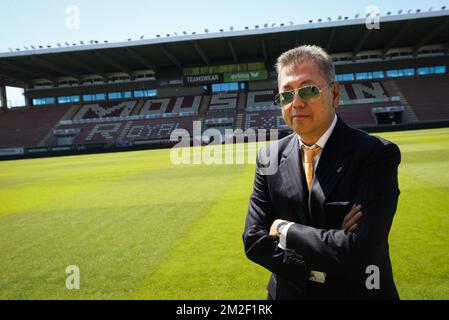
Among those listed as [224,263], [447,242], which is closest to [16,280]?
[224,263]

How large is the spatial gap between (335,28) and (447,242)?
37.0m

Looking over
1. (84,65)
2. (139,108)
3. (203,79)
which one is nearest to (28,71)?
(84,65)

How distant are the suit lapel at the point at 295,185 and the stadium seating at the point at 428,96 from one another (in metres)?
43.3

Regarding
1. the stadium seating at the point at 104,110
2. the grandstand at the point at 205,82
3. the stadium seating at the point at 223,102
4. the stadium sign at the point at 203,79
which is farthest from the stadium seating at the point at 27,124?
the stadium seating at the point at 223,102

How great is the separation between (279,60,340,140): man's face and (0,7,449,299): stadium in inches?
84.6

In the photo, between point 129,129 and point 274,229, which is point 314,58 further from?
point 129,129

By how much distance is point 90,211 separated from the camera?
7.63m

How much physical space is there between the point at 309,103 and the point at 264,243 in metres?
0.98

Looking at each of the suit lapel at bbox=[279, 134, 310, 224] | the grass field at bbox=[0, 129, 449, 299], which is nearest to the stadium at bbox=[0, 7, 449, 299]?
the grass field at bbox=[0, 129, 449, 299]

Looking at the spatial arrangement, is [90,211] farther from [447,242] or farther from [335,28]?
[335,28]

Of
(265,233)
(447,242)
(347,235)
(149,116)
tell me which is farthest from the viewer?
(149,116)

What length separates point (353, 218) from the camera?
6.12 ft
